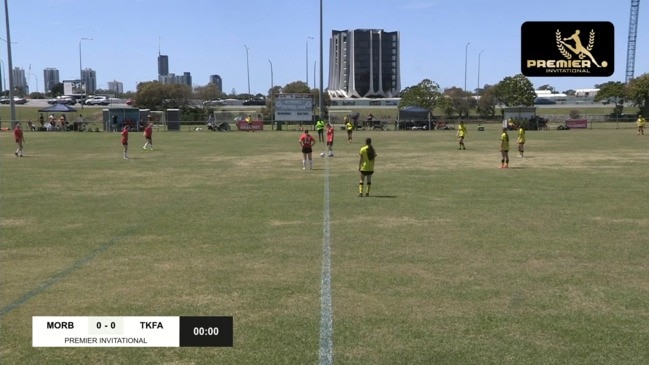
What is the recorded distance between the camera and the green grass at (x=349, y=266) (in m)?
6.04

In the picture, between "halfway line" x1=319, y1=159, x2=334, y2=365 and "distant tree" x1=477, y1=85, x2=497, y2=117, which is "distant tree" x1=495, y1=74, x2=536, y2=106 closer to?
"distant tree" x1=477, y1=85, x2=497, y2=117

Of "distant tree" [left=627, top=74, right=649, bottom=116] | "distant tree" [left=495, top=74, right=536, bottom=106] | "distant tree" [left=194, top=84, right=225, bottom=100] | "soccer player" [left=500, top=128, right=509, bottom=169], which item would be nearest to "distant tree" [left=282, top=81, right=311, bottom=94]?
"distant tree" [left=194, top=84, right=225, bottom=100]

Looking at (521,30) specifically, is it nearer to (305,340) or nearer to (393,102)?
(305,340)

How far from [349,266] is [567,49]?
26.8 ft

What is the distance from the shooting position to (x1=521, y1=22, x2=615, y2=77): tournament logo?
1382 cm

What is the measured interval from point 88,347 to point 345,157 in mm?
24093

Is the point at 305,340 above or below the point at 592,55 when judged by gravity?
below

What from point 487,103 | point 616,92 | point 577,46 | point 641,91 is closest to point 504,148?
point 577,46

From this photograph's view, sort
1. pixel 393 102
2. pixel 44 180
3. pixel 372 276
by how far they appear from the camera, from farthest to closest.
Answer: pixel 393 102 → pixel 44 180 → pixel 372 276

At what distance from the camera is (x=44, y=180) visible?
20469mm

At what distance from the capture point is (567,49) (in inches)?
545

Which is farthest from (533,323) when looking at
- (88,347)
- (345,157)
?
(345,157)

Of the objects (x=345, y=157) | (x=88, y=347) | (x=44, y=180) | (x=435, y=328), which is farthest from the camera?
(x=345, y=157)

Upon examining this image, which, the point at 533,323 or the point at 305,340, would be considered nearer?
the point at 305,340
